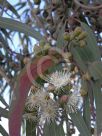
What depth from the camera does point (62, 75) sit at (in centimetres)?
152

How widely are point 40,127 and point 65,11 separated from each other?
604 millimetres

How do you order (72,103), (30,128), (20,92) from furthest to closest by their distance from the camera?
(30,128), (72,103), (20,92)

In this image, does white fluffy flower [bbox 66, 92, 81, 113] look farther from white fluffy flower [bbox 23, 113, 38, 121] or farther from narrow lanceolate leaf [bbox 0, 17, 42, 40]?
narrow lanceolate leaf [bbox 0, 17, 42, 40]

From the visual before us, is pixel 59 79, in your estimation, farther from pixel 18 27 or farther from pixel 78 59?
pixel 18 27

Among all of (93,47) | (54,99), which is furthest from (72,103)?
(93,47)

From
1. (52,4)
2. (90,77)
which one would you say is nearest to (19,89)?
(90,77)

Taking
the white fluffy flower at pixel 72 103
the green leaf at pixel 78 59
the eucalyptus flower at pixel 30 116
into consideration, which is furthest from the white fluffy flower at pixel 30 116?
the green leaf at pixel 78 59

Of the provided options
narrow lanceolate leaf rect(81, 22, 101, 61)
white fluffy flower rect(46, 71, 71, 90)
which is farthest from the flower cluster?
narrow lanceolate leaf rect(81, 22, 101, 61)

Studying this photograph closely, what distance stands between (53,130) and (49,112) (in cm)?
10

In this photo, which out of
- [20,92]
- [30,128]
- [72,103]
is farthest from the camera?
[30,128]

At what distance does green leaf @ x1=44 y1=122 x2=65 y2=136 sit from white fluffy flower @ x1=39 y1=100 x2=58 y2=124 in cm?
4

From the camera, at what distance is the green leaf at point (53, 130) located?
5.27 feet

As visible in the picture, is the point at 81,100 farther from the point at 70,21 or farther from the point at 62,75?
the point at 70,21

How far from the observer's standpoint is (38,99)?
155 cm
